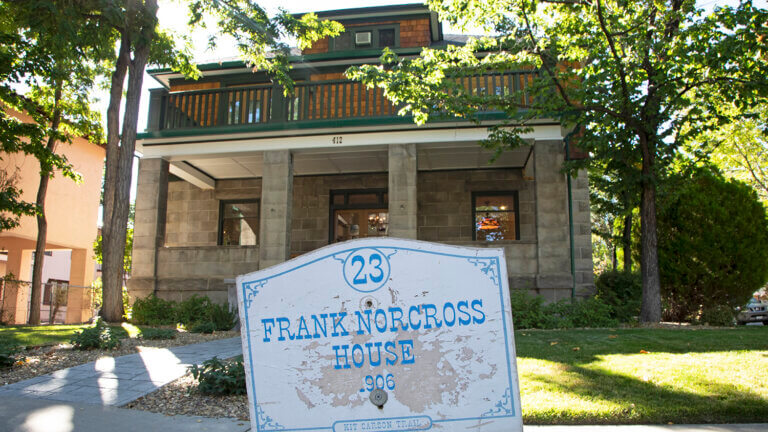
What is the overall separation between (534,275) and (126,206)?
9.23 metres

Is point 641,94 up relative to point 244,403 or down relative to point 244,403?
up

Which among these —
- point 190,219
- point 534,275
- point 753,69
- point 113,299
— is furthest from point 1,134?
point 753,69

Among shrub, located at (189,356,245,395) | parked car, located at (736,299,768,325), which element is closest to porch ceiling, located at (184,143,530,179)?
parked car, located at (736,299,768,325)

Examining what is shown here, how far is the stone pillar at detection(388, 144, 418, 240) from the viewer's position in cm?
1198

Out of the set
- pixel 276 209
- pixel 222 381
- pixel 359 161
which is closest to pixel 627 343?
pixel 222 381

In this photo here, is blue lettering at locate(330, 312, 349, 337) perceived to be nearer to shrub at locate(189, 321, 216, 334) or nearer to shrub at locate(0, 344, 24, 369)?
shrub at locate(0, 344, 24, 369)

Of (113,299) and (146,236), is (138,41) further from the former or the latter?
(113,299)

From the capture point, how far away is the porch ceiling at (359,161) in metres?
13.5

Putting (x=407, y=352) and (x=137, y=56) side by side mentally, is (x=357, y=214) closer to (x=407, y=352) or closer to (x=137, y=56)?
→ (x=137, y=56)

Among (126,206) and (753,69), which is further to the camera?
(126,206)

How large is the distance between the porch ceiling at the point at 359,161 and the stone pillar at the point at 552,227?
1571 millimetres

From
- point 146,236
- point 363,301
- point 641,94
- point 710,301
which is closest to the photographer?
point 363,301

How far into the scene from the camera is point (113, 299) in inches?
444

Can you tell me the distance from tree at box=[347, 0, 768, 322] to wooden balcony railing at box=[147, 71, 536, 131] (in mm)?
2202
